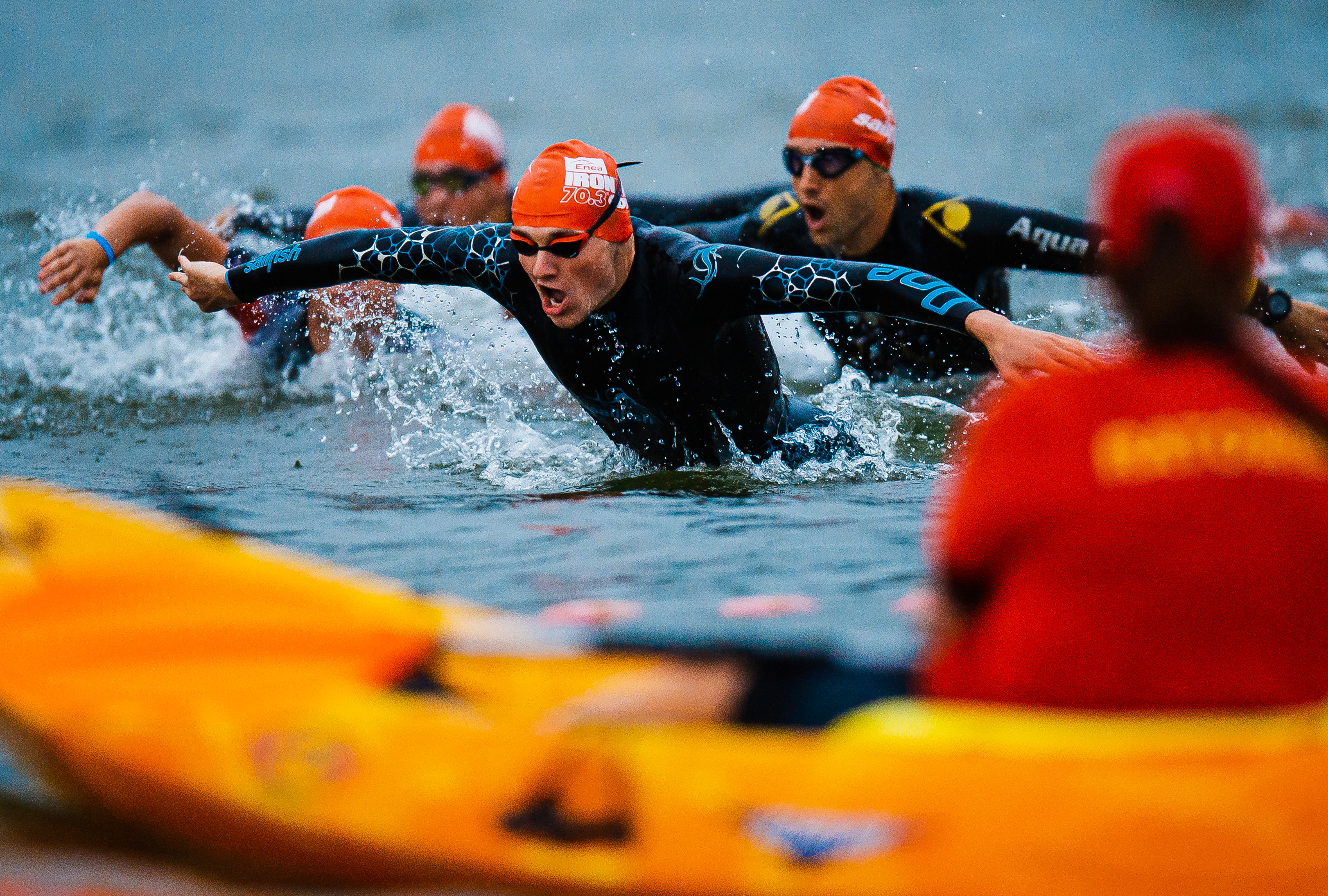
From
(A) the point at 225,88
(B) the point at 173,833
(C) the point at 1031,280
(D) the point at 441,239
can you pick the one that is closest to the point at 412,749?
(B) the point at 173,833

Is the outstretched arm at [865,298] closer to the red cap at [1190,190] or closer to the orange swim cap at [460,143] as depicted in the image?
the red cap at [1190,190]

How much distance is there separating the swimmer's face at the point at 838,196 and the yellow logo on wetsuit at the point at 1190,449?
4464mm

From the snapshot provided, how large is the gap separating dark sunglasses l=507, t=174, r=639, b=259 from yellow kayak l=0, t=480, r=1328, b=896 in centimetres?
202

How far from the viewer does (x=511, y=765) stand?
238 cm

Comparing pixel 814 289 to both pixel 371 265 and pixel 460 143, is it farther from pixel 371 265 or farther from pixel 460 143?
pixel 460 143

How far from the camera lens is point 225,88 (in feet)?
81.8

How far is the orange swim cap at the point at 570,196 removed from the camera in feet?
16.0

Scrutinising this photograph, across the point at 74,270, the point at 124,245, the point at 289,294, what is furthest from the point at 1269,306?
the point at 289,294

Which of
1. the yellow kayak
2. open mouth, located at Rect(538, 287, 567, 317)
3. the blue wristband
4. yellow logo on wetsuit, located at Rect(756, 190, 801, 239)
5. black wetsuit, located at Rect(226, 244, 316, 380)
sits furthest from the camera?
black wetsuit, located at Rect(226, 244, 316, 380)

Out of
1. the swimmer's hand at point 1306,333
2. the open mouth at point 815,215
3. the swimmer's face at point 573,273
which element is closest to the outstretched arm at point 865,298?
the swimmer's face at point 573,273

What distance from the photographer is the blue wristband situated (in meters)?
5.72

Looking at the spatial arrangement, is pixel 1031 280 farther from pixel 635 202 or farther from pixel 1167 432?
pixel 1167 432

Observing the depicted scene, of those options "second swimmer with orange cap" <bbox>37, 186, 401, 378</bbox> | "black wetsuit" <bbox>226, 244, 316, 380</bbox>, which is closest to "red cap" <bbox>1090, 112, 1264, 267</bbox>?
"second swimmer with orange cap" <bbox>37, 186, 401, 378</bbox>

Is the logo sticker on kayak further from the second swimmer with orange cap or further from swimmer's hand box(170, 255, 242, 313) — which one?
the second swimmer with orange cap
